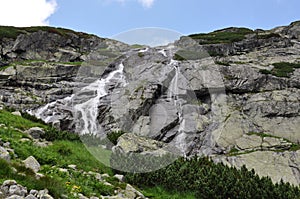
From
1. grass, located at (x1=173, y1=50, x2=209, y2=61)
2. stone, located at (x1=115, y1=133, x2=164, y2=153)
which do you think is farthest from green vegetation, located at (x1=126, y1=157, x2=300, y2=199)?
grass, located at (x1=173, y1=50, x2=209, y2=61)

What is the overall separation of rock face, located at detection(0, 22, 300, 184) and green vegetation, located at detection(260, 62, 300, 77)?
0.83 ft

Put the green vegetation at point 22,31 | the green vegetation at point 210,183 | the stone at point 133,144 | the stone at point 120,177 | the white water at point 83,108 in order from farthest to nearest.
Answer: the green vegetation at point 22,31
the white water at point 83,108
the stone at point 133,144
the stone at point 120,177
the green vegetation at point 210,183

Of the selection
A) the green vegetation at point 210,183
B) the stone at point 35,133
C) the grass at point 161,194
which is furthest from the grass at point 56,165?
the green vegetation at point 210,183

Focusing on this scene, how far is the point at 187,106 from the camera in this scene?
28000 mm

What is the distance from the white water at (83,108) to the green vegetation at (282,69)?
53.2 feet

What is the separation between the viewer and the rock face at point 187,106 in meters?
21.8

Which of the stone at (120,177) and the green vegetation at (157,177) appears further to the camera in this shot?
the stone at (120,177)

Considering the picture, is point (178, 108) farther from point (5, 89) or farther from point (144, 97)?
point (5, 89)

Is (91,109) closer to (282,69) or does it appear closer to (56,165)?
(56,165)

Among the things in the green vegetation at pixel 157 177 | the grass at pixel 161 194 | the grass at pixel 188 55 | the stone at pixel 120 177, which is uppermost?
the grass at pixel 188 55

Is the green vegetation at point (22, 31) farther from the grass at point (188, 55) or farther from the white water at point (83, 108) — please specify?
the grass at point (188, 55)

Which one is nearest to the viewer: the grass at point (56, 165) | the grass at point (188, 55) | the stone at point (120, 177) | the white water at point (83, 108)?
the grass at point (56, 165)

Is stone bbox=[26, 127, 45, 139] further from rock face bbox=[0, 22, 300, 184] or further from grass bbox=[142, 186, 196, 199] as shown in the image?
grass bbox=[142, 186, 196, 199]

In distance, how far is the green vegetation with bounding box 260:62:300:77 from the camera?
32094mm
